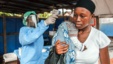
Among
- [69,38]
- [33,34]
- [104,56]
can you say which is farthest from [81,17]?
[33,34]

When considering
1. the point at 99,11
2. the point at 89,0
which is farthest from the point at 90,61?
the point at 99,11

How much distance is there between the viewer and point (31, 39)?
8.41 ft

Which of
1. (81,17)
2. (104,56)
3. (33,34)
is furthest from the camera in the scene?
(33,34)

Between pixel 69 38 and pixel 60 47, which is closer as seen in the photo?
pixel 60 47

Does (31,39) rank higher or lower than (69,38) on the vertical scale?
lower

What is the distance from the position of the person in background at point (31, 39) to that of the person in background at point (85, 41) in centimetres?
113

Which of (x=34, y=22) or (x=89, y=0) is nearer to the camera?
(x=89, y=0)

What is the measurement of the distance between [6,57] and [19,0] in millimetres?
3630

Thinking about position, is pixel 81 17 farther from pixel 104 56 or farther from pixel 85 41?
pixel 104 56

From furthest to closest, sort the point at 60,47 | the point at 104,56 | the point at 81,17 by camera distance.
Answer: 1. the point at 104,56
2. the point at 81,17
3. the point at 60,47

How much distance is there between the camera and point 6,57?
3535 mm

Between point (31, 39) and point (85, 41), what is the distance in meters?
1.31

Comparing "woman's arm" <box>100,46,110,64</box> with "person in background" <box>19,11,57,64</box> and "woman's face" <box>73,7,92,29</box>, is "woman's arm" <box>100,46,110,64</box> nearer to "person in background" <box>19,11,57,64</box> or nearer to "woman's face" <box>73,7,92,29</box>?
"woman's face" <box>73,7,92,29</box>

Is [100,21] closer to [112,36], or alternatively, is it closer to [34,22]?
[112,36]
